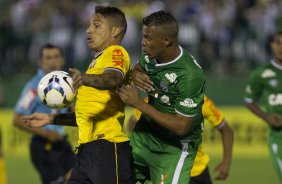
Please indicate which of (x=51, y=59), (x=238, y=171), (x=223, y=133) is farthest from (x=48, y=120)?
(x=238, y=171)

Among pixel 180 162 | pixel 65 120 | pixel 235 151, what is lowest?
pixel 235 151

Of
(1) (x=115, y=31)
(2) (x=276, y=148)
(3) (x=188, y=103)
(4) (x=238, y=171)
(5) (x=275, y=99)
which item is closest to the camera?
(3) (x=188, y=103)

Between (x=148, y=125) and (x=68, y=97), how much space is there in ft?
3.56

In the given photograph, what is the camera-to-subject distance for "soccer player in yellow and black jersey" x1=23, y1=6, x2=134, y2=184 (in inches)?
295

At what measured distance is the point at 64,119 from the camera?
8070 mm

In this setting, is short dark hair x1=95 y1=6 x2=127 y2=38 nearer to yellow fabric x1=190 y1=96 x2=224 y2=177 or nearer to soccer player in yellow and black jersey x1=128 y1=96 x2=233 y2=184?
soccer player in yellow and black jersey x1=128 y1=96 x2=233 y2=184

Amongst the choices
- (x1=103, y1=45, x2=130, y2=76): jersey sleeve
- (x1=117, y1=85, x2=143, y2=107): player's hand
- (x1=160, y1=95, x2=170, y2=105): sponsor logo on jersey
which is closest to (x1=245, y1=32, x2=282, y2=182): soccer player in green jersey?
(x1=160, y1=95, x2=170, y2=105): sponsor logo on jersey

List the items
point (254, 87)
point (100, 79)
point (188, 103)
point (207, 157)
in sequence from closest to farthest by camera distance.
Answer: point (100, 79) < point (188, 103) < point (207, 157) < point (254, 87)

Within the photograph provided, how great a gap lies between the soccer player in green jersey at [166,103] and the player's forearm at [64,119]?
692mm

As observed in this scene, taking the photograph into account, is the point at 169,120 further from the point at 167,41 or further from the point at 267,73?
the point at 267,73

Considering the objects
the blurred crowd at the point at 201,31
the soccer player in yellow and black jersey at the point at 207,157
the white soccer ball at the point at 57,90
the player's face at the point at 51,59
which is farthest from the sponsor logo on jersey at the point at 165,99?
the blurred crowd at the point at 201,31

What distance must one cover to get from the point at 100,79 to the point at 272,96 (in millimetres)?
4509

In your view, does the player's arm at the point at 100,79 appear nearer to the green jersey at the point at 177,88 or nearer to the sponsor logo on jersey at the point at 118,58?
the sponsor logo on jersey at the point at 118,58

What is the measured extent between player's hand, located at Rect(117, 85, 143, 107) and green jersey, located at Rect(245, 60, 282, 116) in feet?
13.4
